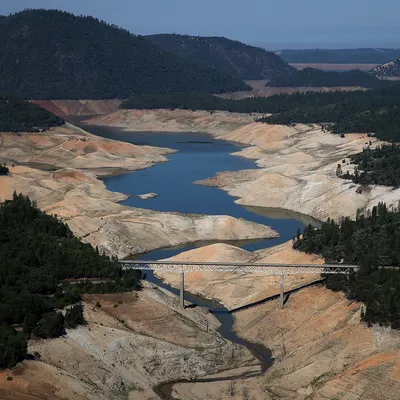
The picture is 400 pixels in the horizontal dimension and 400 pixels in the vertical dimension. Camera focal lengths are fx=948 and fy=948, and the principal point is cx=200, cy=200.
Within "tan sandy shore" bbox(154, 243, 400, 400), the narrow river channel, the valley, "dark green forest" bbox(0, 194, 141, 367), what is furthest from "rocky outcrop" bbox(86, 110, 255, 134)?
"tan sandy shore" bbox(154, 243, 400, 400)

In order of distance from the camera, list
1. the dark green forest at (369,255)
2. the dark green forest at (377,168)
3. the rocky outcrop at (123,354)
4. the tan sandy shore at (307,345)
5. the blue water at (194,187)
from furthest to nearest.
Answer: the dark green forest at (377,168) → the blue water at (194,187) → the dark green forest at (369,255) → the tan sandy shore at (307,345) → the rocky outcrop at (123,354)

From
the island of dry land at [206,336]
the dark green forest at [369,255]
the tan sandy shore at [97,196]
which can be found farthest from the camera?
the tan sandy shore at [97,196]

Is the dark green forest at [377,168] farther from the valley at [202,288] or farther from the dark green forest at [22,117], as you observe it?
the dark green forest at [22,117]

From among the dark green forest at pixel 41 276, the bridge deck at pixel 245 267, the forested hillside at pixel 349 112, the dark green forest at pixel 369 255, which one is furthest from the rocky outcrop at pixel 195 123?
the bridge deck at pixel 245 267

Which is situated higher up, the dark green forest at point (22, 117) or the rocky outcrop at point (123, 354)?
the dark green forest at point (22, 117)

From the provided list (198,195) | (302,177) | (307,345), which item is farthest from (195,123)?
(307,345)

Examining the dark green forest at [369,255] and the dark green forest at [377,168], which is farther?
the dark green forest at [377,168]

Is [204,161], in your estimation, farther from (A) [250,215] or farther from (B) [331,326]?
(B) [331,326]

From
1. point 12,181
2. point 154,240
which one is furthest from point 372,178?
point 12,181
